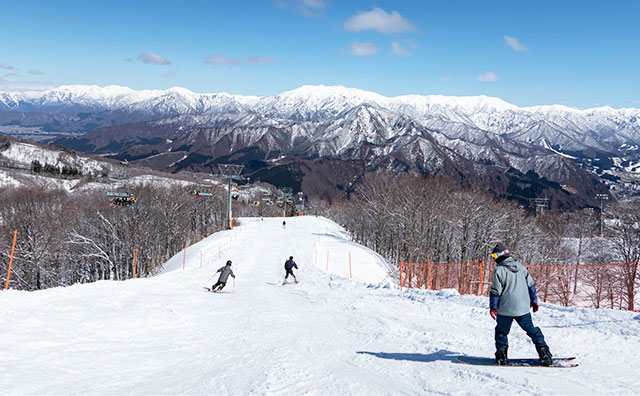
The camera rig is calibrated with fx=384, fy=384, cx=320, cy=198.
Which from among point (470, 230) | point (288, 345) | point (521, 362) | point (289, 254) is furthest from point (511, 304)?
point (470, 230)

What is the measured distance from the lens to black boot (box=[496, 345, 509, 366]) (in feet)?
21.8

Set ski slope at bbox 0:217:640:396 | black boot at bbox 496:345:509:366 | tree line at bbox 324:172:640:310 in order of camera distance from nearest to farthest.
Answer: ski slope at bbox 0:217:640:396, black boot at bbox 496:345:509:366, tree line at bbox 324:172:640:310

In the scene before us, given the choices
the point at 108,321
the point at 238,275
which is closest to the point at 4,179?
the point at 238,275

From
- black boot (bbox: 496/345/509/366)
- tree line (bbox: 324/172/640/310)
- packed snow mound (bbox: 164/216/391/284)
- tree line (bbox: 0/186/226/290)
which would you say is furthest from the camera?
tree line (bbox: 0/186/226/290)

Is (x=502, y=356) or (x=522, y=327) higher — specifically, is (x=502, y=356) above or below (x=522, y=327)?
below

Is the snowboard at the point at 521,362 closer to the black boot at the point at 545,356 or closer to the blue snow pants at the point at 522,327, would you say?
the black boot at the point at 545,356

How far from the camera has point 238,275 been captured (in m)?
26.1

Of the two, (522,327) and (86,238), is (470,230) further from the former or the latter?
(86,238)

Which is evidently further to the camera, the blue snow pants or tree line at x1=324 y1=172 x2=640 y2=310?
tree line at x1=324 y1=172 x2=640 y2=310

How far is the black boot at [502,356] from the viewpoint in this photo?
6.63 m

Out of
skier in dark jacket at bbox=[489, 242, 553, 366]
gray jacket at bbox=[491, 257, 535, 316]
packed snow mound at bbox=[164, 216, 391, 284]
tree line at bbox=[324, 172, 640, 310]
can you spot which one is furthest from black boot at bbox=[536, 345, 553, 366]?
tree line at bbox=[324, 172, 640, 310]

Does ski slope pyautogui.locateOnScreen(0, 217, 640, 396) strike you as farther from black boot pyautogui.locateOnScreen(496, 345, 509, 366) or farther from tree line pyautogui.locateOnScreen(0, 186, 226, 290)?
tree line pyautogui.locateOnScreen(0, 186, 226, 290)

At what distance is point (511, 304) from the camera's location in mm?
6668

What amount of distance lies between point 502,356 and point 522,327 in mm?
614
